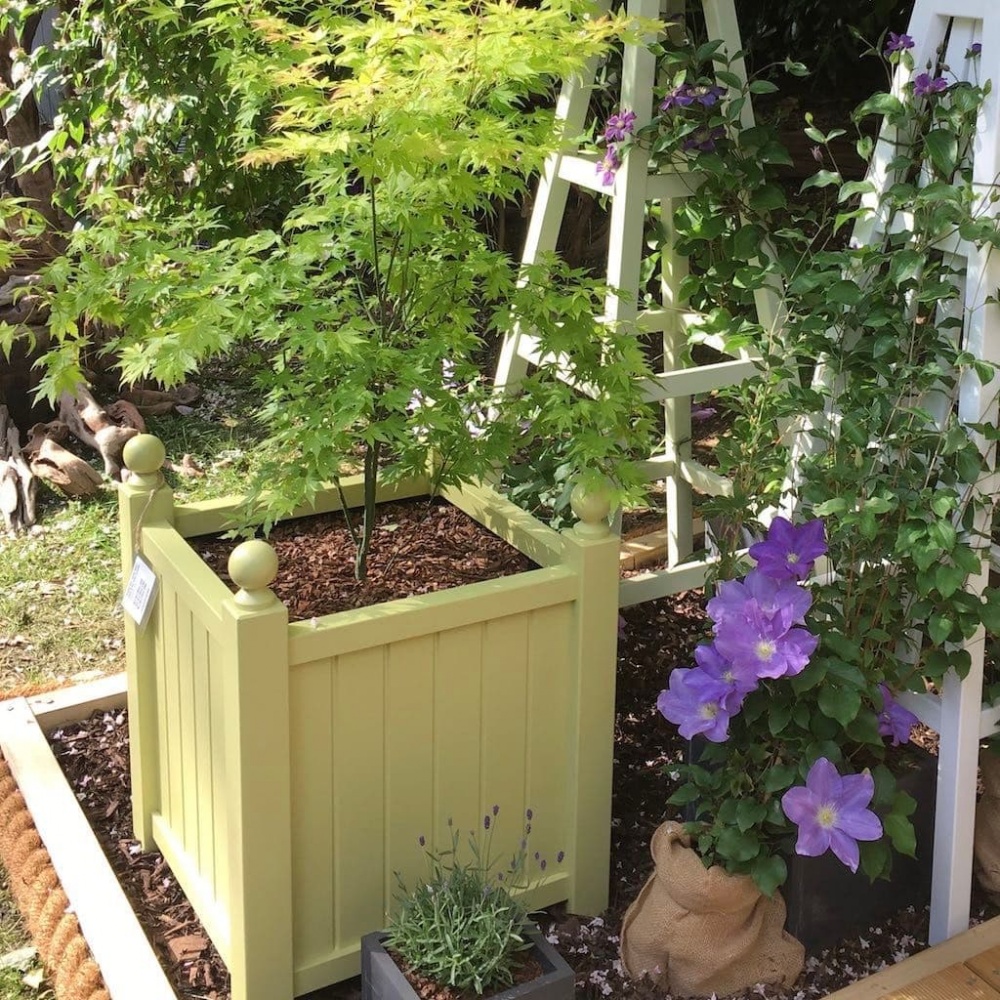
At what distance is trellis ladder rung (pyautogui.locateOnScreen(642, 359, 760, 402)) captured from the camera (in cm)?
288

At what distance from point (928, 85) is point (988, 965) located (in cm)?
144

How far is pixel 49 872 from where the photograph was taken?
2639 millimetres

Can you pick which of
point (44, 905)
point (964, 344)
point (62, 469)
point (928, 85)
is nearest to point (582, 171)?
point (928, 85)

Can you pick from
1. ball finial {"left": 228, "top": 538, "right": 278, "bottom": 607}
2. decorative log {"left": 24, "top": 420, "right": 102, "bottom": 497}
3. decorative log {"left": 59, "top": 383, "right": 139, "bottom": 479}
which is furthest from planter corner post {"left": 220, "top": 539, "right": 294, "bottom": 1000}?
decorative log {"left": 59, "top": 383, "right": 139, "bottom": 479}

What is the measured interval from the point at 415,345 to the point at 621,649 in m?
1.22

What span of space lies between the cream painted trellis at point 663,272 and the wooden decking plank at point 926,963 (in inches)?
34.4

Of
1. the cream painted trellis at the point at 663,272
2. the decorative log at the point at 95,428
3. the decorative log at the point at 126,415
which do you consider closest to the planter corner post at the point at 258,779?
the cream painted trellis at the point at 663,272

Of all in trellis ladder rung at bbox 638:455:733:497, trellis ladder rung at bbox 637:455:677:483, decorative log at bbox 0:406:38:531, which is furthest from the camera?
decorative log at bbox 0:406:38:531

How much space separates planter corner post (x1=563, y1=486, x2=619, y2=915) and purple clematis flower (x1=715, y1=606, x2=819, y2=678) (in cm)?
22

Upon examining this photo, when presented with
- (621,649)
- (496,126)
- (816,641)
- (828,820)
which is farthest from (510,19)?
(621,649)

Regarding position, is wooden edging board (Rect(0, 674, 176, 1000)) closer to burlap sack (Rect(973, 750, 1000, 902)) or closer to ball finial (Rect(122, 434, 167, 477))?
ball finial (Rect(122, 434, 167, 477))

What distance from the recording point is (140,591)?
2.46 m

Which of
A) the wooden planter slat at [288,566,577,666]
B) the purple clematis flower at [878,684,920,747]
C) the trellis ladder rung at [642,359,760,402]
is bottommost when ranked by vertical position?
the purple clematis flower at [878,684,920,747]

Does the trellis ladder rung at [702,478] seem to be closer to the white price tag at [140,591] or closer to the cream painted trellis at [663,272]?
the cream painted trellis at [663,272]
